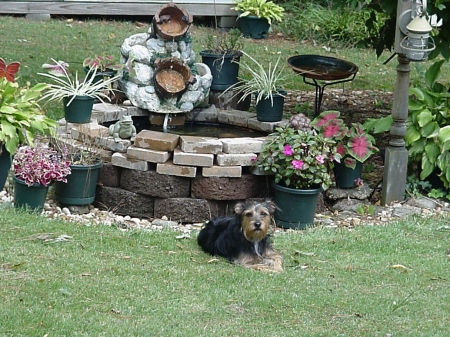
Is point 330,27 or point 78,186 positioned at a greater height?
point 330,27

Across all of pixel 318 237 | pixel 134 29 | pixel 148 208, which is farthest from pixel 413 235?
pixel 134 29

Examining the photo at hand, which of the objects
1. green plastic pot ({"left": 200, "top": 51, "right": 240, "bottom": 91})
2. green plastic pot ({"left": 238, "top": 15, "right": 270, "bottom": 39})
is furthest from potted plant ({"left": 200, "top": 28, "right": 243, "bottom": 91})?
green plastic pot ({"left": 238, "top": 15, "right": 270, "bottom": 39})

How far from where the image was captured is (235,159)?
27.1ft

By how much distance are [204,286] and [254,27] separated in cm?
1042

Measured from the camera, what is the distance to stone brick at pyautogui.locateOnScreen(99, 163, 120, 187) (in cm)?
849

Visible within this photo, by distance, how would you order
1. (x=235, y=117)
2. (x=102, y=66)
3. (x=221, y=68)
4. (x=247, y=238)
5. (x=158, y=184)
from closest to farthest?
(x=247, y=238), (x=158, y=184), (x=102, y=66), (x=235, y=117), (x=221, y=68)

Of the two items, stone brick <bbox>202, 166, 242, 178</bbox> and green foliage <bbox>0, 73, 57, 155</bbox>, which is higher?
green foliage <bbox>0, 73, 57, 155</bbox>

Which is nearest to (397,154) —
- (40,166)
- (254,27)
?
(40,166)

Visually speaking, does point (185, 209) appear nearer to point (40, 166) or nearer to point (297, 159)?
point (297, 159)

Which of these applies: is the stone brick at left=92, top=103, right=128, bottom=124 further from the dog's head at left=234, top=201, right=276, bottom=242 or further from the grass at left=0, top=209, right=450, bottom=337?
the dog's head at left=234, top=201, right=276, bottom=242

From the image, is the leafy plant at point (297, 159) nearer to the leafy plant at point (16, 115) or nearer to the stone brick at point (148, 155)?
the stone brick at point (148, 155)

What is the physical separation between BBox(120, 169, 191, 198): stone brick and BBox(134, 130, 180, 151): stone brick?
0.80 feet

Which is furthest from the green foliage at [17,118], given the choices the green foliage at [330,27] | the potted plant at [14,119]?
the green foliage at [330,27]

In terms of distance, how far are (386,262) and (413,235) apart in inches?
37.1
